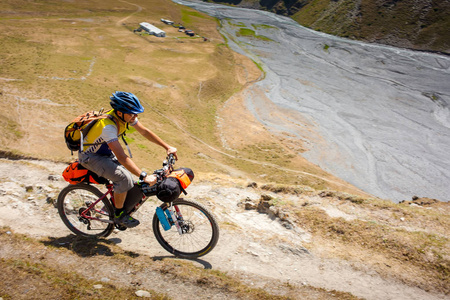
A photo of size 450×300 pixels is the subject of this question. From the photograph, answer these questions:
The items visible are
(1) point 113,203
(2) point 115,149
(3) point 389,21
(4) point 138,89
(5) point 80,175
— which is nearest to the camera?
(2) point 115,149

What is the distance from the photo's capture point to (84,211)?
7.27 meters

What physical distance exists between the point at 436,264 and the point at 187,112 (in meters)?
35.5

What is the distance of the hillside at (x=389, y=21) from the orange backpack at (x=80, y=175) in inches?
4066

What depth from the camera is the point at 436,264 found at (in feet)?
24.6

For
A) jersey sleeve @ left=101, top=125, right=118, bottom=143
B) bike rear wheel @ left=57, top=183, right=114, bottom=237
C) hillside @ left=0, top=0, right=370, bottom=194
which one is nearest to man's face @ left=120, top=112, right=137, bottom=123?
jersey sleeve @ left=101, top=125, right=118, bottom=143

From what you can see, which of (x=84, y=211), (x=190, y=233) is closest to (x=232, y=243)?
(x=190, y=233)

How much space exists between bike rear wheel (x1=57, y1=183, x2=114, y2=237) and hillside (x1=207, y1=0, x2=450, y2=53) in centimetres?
10322

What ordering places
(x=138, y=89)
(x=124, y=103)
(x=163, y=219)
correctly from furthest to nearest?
(x=138, y=89)
(x=163, y=219)
(x=124, y=103)

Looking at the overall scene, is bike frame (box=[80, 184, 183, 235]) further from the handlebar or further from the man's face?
the man's face

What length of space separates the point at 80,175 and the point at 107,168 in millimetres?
986

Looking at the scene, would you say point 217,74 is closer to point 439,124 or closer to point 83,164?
point 439,124

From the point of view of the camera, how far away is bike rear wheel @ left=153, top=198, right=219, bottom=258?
6688mm

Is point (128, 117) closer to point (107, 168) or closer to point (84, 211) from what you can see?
point (107, 168)

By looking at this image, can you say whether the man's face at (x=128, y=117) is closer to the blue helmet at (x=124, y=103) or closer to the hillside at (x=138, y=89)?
the blue helmet at (x=124, y=103)
